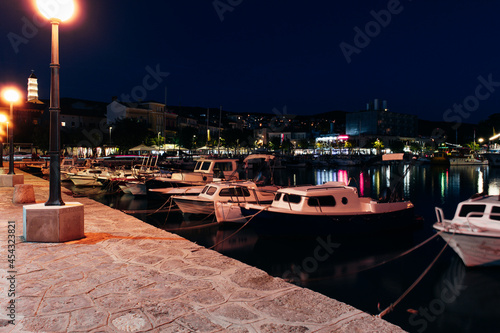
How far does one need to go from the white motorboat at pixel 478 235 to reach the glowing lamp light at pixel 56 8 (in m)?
10.7

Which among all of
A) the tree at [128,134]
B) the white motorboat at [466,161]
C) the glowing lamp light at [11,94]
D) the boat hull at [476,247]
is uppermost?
the tree at [128,134]

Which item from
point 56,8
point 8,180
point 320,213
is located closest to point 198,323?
point 56,8

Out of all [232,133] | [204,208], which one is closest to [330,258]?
[204,208]

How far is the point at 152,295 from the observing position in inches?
189

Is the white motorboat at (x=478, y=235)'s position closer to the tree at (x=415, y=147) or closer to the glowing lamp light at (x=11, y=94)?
the glowing lamp light at (x=11, y=94)

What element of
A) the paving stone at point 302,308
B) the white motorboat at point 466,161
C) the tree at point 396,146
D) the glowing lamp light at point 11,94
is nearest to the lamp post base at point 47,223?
the paving stone at point 302,308

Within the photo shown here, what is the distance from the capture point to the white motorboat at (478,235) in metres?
10.6

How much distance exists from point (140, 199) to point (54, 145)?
67.5ft

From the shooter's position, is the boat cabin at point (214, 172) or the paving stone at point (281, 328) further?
the boat cabin at point (214, 172)

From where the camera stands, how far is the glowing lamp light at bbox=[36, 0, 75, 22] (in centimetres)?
674

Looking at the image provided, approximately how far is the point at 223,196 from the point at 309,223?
17.6 feet

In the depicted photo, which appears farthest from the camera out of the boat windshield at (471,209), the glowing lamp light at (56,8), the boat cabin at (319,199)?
the boat cabin at (319,199)

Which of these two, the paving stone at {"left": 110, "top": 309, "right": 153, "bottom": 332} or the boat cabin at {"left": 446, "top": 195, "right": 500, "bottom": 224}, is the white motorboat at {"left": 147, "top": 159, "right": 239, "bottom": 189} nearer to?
the boat cabin at {"left": 446, "top": 195, "right": 500, "bottom": 224}

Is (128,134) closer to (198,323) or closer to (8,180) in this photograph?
(8,180)
